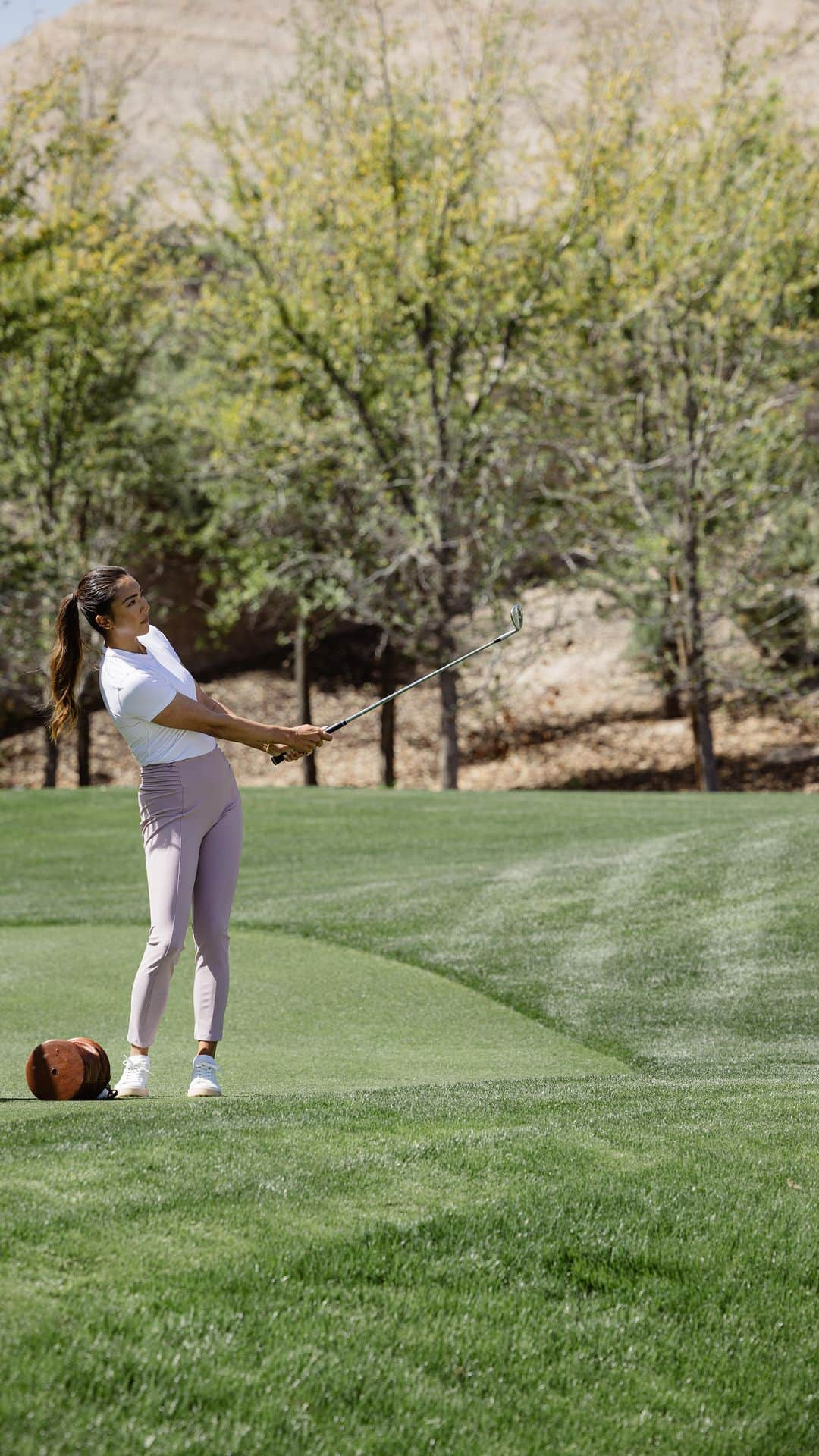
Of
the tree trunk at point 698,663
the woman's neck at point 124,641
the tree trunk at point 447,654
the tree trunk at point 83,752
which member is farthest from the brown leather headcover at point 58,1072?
the tree trunk at point 83,752

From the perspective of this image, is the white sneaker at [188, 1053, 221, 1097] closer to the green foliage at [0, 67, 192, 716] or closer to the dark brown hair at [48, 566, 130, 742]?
the dark brown hair at [48, 566, 130, 742]

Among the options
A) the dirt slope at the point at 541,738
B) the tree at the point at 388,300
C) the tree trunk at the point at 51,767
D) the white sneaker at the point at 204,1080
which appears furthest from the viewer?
the dirt slope at the point at 541,738

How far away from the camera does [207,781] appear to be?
538 centimetres

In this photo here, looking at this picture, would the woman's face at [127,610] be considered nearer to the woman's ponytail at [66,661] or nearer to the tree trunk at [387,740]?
the woman's ponytail at [66,661]

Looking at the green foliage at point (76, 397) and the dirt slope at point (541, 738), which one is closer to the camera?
the green foliage at point (76, 397)

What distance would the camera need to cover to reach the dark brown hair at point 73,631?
530cm

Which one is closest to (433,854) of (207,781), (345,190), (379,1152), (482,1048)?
(482,1048)

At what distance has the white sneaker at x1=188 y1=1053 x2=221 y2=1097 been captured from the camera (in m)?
5.11

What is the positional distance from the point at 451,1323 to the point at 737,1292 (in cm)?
83

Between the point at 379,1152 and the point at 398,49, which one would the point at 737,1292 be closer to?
the point at 379,1152

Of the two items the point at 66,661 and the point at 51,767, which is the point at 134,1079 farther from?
the point at 51,767

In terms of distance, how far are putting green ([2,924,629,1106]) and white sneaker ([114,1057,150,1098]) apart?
0.55ft

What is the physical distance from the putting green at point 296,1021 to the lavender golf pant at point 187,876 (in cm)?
36

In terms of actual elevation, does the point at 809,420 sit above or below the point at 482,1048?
above
